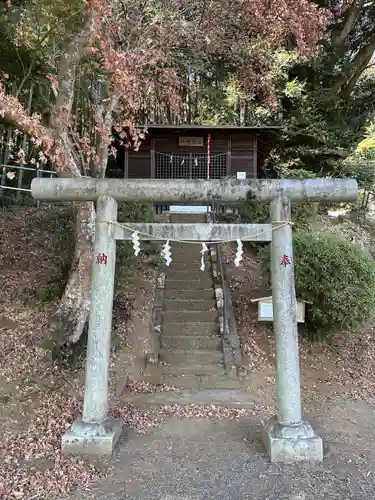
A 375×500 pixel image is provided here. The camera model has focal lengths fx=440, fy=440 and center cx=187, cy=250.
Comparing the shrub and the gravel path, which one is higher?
the shrub

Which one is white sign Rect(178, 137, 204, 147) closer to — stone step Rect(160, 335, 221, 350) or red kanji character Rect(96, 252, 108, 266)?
stone step Rect(160, 335, 221, 350)

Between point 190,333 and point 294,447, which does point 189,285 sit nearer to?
point 190,333

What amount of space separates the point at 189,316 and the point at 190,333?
495 mm

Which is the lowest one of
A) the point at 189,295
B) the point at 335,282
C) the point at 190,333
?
the point at 190,333

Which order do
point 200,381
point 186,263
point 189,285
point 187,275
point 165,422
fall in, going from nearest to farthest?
point 165,422, point 200,381, point 189,285, point 187,275, point 186,263

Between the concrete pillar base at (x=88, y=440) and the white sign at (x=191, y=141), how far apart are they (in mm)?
12458

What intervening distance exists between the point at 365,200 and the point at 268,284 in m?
8.40

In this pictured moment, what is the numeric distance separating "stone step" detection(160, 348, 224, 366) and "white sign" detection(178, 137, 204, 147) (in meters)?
9.91

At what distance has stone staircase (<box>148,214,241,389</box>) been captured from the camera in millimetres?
6984

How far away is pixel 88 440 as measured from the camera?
4668 millimetres

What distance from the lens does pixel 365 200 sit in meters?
14.9

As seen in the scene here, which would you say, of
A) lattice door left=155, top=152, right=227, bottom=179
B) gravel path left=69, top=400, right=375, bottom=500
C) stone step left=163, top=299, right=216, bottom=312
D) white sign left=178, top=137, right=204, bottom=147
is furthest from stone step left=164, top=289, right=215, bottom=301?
white sign left=178, top=137, right=204, bottom=147

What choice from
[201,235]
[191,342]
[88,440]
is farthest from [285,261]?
[191,342]

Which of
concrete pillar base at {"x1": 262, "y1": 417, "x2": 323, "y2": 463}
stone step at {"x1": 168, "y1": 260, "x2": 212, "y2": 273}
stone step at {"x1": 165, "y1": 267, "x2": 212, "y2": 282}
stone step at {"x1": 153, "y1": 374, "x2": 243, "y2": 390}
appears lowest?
concrete pillar base at {"x1": 262, "y1": 417, "x2": 323, "y2": 463}
